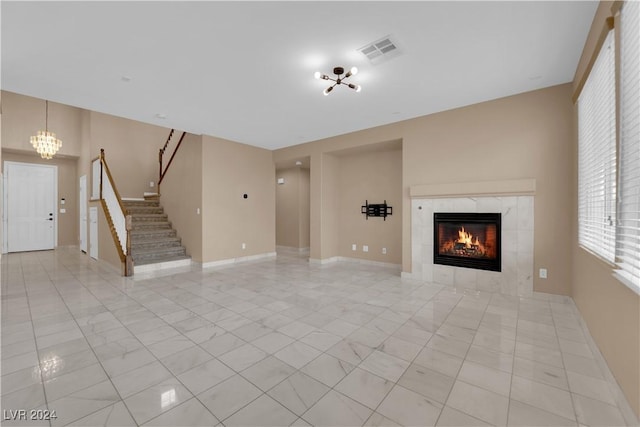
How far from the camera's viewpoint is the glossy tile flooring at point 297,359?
1.73m

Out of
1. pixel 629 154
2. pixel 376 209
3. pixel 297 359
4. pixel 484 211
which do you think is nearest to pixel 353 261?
pixel 376 209

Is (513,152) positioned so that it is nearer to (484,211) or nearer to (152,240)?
(484,211)

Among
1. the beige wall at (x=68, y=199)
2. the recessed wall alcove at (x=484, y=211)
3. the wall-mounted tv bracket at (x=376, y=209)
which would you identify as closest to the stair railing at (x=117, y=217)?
the beige wall at (x=68, y=199)

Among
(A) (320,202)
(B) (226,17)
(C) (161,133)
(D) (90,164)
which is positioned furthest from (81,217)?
(B) (226,17)

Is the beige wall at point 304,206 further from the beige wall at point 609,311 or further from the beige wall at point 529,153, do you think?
the beige wall at point 609,311

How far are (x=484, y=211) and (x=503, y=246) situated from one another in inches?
23.3

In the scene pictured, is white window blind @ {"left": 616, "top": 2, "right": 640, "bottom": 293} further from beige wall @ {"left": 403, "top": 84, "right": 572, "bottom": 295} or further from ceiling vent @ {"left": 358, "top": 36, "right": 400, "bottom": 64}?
beige wall @ {"left": 403, "top": 84, "right": 572, "bottom": 295}

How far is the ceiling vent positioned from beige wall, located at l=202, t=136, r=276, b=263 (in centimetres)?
445

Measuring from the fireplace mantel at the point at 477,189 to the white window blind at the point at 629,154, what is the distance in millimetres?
2151

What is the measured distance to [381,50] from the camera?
9.62 ft

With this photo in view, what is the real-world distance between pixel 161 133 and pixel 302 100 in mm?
7046

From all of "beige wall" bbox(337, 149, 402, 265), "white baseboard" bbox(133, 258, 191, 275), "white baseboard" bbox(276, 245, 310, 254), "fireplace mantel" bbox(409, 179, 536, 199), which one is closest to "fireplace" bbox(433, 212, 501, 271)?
"fireplace mantel" bbox(409, 179, 536, 199)

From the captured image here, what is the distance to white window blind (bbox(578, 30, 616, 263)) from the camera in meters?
2.18

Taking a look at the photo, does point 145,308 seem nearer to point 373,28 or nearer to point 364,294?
point 364,294
